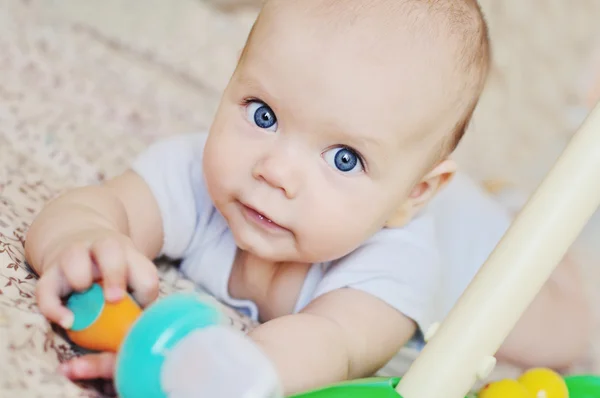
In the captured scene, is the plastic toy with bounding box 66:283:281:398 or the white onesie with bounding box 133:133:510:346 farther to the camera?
the white onesie with bounding box 133:133:510:346

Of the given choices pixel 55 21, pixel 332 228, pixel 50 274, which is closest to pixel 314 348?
pixel 332 228

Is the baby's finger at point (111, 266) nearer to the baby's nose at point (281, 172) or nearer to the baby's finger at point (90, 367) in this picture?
the baby's finger at point (90, 367)

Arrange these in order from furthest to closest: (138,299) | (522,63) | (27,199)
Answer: (522,63) < (27,199) < (138,299)

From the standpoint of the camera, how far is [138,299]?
664mm

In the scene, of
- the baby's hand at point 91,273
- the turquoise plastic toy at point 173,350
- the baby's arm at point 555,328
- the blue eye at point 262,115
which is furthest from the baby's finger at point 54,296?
the baby's arm at point 555,328

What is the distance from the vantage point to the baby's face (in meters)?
0.72

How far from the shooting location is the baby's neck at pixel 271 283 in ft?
2.94

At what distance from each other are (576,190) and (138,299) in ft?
1.21

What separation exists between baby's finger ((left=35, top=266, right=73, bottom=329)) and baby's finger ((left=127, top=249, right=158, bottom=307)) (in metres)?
0.05

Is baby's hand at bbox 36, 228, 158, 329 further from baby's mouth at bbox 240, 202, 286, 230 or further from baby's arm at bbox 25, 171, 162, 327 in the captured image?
baby's mouth at bbox 240, 202, 286, 230

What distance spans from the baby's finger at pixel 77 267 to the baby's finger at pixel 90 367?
0.19 feet

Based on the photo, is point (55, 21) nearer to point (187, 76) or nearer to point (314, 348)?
point (187, 76)

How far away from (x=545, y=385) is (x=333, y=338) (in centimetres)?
20

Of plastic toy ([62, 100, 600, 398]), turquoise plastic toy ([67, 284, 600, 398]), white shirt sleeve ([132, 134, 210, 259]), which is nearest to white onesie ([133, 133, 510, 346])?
white shirt sleeve ([132, 134, 210, 259])
